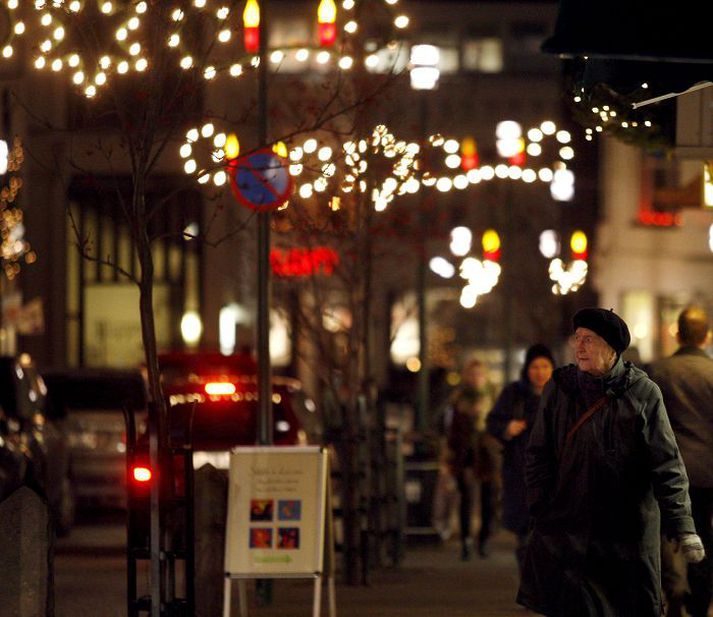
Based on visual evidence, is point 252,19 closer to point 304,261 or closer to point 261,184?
point 261,184

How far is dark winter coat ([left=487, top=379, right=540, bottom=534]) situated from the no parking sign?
7.55 ft

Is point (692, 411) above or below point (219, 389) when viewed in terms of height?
below

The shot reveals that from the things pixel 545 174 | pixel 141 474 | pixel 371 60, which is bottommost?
pixel 141 474

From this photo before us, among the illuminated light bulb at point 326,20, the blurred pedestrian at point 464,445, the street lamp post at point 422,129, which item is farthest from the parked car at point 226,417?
the illuminated light bulb at point 326,20

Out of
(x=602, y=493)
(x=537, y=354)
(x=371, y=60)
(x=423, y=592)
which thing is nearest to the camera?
(x=602, y=493)

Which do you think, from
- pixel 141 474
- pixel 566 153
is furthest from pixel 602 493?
pixel 566 153

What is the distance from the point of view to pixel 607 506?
851 cm

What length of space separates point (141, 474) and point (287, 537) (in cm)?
94

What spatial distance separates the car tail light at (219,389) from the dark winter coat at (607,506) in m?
9.22

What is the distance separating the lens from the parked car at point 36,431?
57.6 feet

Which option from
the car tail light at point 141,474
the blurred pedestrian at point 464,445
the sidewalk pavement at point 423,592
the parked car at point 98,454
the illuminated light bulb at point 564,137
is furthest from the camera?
the parked car at point 98,454

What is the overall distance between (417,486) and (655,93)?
340 inches

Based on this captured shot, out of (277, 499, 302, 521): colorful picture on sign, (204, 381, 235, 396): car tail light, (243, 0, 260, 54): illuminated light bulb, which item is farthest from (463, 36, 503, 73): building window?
(277, 499, 302, 521): colorful picture on sign

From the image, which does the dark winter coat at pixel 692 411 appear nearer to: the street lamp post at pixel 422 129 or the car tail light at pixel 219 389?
the street lamp post at pixel 422 129
